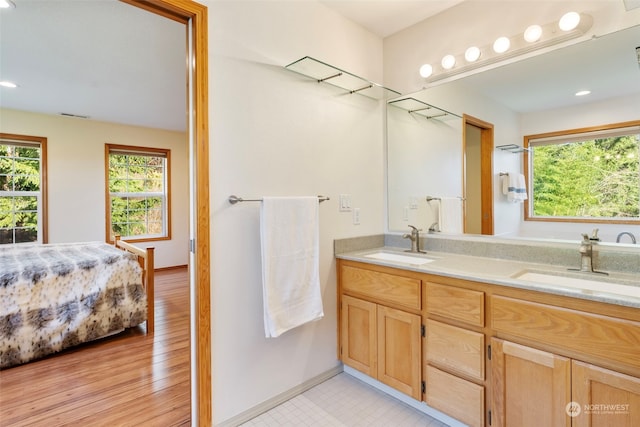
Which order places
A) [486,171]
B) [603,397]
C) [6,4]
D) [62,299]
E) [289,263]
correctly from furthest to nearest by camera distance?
[62,299] < [486,171] < [6,4] < [289,263] < [603,397]

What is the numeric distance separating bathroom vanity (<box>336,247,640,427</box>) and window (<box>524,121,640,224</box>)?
327 mm

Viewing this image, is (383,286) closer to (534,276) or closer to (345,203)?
(345,203)

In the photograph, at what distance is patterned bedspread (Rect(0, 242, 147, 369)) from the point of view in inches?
93.5

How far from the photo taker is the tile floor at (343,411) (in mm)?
1701

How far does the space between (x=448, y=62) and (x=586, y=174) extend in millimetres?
1038

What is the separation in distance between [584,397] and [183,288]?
14.4 ft

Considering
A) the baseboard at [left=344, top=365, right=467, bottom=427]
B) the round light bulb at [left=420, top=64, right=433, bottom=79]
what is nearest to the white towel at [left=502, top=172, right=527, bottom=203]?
the round light bulb at [left=420, top=64, right=433, bottom=79]

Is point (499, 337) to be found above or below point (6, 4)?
below

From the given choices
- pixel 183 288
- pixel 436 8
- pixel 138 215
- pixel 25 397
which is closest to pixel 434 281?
pixel 436 8

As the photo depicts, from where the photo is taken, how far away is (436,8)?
2.10m

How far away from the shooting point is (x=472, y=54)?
1945 mm

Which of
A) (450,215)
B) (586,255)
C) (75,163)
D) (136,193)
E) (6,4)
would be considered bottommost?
(586,255)

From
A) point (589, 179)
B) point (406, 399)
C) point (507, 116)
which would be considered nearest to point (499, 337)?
point (406, 399)

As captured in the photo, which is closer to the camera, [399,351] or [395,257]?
[399,351]
